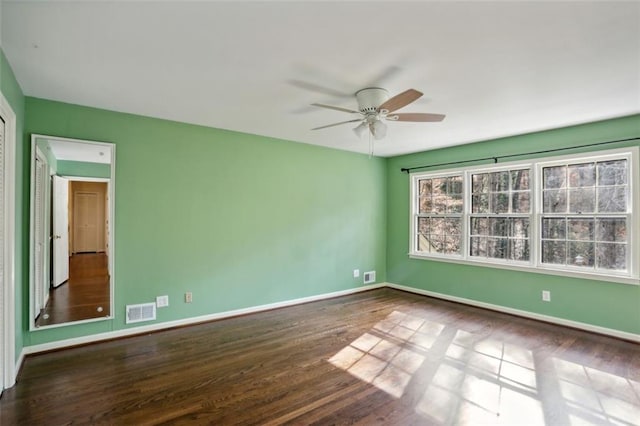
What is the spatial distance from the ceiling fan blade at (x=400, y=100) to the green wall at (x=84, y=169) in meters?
2.93

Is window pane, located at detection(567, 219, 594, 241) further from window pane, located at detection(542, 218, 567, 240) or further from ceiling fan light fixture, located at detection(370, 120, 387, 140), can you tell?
ceiling fan light fixture, located at detection(370, 120, 387, 140)

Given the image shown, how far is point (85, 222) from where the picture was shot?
3.46 meters

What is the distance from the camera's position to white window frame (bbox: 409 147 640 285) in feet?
11.7

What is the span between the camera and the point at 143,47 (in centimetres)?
221

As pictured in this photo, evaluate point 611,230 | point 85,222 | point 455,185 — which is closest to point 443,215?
point 455,185

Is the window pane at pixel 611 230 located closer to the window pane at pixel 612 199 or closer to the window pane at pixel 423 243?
the window pane at pixel 612 199

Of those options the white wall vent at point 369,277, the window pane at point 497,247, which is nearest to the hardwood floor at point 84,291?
the white wall vent at point 369,277

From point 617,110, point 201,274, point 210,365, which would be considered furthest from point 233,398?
point 617,110

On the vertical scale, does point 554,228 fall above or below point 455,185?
below

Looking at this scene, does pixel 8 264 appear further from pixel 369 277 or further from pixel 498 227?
pixel 498 227

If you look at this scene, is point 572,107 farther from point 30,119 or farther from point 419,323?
point 30,119

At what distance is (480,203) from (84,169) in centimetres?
515

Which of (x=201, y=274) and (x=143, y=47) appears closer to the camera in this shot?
(x=143, y=47)

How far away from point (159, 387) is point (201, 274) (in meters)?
1.66
